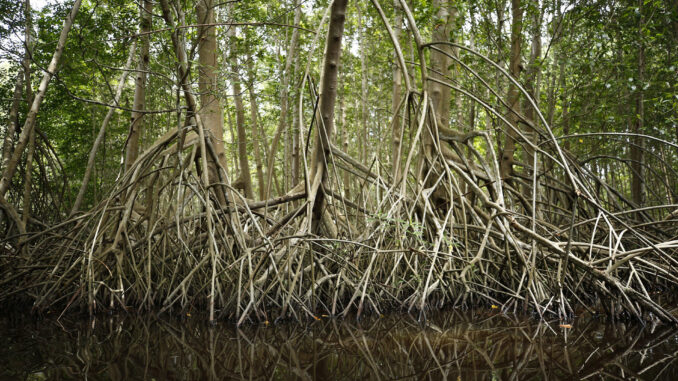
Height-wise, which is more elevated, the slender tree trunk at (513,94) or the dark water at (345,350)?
the slender tree trunk at (513,94)

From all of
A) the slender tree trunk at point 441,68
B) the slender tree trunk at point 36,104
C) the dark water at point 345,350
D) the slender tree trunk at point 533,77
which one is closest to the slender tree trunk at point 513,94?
the slender tree trunk at point 533,77

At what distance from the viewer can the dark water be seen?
5.34 ft

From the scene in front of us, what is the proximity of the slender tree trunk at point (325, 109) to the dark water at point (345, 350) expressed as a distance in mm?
995

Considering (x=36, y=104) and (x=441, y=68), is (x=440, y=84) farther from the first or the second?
(x=36, y=104)

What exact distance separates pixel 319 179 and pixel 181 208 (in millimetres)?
1028

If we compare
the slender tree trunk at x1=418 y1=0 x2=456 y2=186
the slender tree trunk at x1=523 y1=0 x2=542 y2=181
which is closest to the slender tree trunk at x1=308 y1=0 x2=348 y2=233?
Answer: the slender tree trunk at x1=418 y1=0 x2=456 y2=186

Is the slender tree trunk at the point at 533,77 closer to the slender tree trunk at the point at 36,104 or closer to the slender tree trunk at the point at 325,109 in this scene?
the slender tree trunk at the point at 325,109

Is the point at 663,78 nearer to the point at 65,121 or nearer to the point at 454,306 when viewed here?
the point at 454,306

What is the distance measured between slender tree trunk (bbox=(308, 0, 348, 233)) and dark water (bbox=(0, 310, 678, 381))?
3.26 feet

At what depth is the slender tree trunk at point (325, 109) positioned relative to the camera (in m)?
3.19

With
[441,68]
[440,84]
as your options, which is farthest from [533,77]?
[440,84]

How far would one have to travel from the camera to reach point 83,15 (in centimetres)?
535

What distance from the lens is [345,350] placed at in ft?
6.53

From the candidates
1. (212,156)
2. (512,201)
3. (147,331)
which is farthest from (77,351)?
(512,201)
